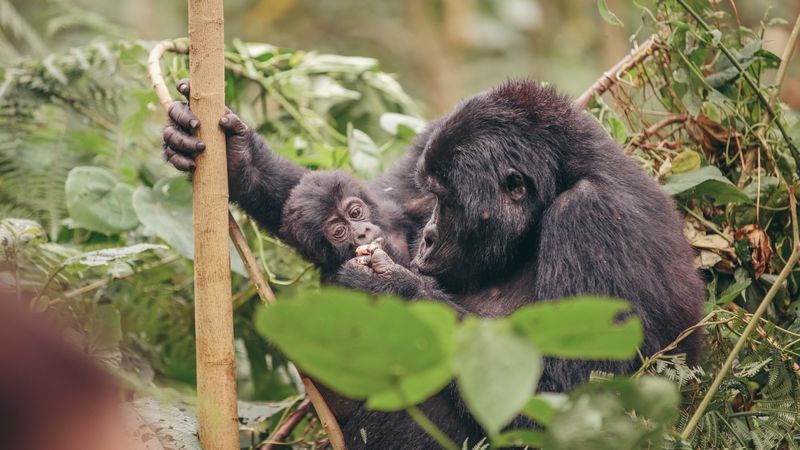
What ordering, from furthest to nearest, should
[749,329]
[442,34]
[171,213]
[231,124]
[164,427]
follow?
[442,34] < [171,213] < [231,124] < [164,427] < [749,329]

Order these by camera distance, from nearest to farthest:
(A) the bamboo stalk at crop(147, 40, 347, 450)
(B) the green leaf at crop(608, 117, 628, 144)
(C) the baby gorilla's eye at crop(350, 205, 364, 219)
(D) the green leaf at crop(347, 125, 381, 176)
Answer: (A) the bamboo stalk at crop(147, 40, 347, 450), (C) the baby gorilla's eye at crop(350, 205, 364, 219), (B) the green leaf at crop(608, 117, 628, 144), (D) the green leaf at crop(347, 125, 381, 176)

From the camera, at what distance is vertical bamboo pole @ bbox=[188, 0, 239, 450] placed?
2725 millimetres

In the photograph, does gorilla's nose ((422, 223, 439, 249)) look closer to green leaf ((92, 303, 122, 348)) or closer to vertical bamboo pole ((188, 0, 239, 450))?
vertical bamboo pole ((188, 0, 239, 450))

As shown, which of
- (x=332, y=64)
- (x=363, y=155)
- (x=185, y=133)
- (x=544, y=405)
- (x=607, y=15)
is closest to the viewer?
(x=544, y=405)

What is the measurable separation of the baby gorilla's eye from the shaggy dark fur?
1.16 ft

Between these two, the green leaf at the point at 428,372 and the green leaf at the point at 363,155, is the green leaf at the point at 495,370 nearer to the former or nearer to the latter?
the green leaf at the point at 428,372

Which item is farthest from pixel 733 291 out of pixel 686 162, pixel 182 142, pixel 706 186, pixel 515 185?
pixel 182 142

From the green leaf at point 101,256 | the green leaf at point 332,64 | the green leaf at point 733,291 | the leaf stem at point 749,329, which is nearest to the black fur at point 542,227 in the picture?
the green leaf at point 733,291

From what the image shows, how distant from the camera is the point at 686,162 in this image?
371 centimetres

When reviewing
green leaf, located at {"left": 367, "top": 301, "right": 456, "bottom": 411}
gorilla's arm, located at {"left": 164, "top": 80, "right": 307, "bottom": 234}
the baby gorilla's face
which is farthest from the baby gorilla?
green leaf, located at {"left": 367, "top": 301, "right": 456, "bottom": 411}

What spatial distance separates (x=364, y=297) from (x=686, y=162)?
2718mm

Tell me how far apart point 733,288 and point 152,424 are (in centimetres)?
227

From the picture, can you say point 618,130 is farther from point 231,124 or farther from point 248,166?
point 231,124

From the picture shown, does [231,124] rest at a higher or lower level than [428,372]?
higher
